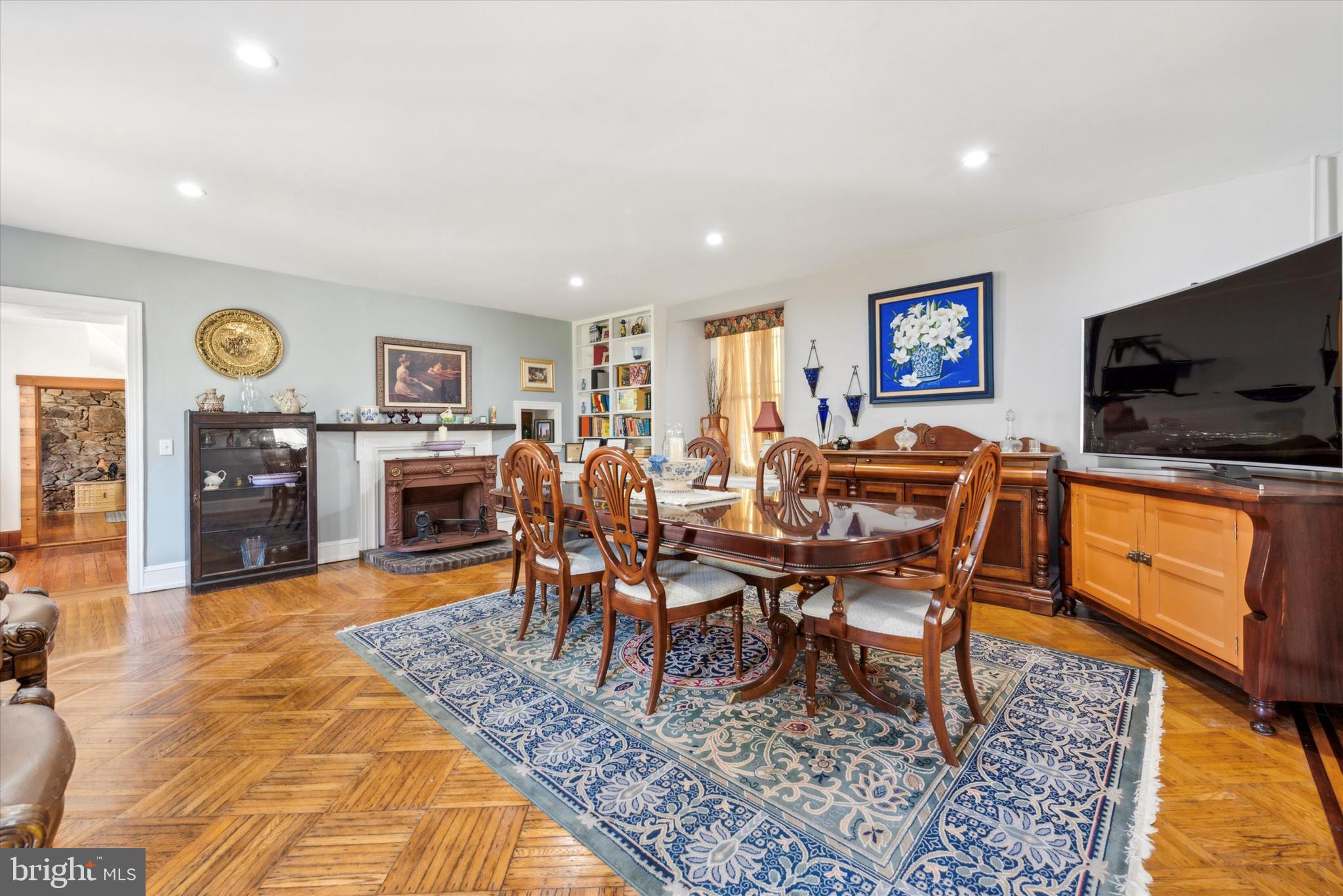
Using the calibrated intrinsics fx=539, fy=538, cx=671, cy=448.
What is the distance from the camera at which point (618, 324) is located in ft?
19.7

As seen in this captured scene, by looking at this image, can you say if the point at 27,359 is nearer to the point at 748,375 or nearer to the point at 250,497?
the point at 250,497

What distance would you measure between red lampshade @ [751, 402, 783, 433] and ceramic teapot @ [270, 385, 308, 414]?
3733 mm

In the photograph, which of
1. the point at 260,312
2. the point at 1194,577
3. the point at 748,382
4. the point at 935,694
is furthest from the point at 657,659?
the point at 260,312

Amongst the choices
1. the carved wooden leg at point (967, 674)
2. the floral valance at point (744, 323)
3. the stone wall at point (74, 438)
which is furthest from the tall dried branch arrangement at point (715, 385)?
the stone wall at point (74, 438)

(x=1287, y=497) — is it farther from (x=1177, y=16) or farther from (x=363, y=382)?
(x=363, y=382)

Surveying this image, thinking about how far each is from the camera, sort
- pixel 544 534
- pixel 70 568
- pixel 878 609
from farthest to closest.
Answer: pixel 70 568
pixel 544 534
pixel 878 609

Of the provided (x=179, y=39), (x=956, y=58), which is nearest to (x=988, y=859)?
(x=956, y=58)

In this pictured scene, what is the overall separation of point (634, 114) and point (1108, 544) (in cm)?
311

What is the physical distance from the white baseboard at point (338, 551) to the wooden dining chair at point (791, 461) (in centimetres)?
382

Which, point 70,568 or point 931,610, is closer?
point 931,610

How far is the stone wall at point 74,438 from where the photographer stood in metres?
5.57

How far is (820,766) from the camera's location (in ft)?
5.55

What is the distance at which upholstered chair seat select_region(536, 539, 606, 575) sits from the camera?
2541 millimetres

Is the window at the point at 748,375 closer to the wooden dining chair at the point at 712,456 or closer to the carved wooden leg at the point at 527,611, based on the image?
the wooden dining chair at the point at 712,456
